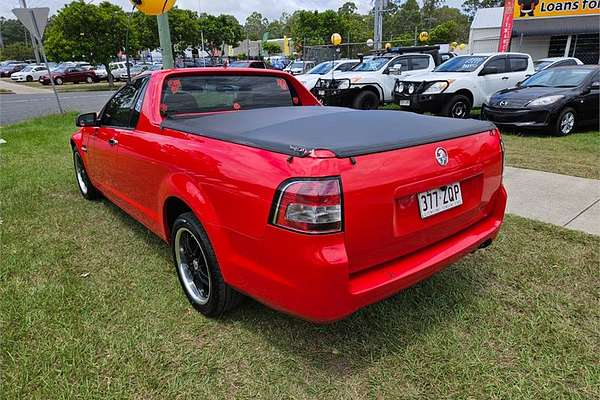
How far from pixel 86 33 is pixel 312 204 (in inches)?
1143

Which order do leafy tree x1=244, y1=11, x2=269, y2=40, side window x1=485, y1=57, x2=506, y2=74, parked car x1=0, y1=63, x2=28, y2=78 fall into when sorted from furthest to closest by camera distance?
leafy tree x1=244, y1=11, x2=269, y2=40
parked car x1=0, y1=63, x2=28, y2=78
side window x1=485, y1=57, x2=506, y2=74

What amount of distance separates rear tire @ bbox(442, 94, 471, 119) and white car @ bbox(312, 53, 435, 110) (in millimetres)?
2130

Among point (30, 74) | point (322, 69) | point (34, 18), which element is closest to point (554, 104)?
point (322, 69)

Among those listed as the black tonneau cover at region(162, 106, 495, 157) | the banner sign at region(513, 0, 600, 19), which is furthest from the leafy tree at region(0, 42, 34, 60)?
the black tonneau cover at region(162, 106, 495, 157)

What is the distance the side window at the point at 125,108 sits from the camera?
11.2 ft

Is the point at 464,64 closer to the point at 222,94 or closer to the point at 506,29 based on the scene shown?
the point at 222,94

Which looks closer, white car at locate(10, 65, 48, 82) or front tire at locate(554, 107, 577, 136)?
front tire at locate(554, 107, 577, 136)

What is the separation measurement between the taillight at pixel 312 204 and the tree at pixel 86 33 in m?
A: 28.4

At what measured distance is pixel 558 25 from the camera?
A: 91.0 feet

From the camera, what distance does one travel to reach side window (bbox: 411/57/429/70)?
12906 millimetres

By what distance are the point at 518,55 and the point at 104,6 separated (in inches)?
985

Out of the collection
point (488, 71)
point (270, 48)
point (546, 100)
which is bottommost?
point (546, 100)

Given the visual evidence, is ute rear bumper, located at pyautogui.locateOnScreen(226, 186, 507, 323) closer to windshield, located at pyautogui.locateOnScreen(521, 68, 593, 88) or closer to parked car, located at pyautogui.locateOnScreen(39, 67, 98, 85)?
windshield, located at pyautogui.locateOnScreen(521, 68, 593, 88)

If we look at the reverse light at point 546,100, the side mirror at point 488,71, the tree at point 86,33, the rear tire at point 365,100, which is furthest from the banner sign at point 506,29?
the tree at point 86,33
